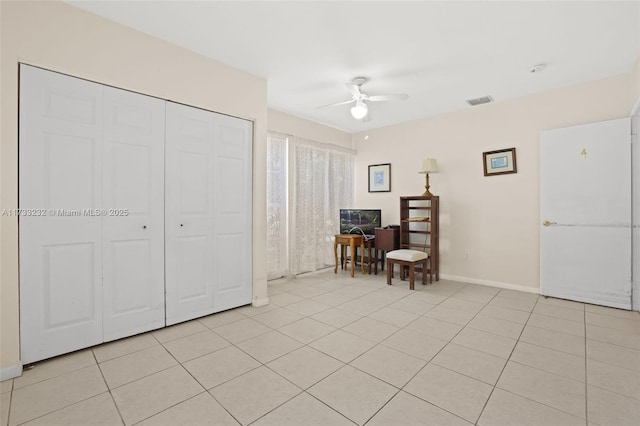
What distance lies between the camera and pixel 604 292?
3.41m

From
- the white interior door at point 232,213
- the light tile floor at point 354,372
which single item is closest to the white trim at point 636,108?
the light tile floor at point 354,372

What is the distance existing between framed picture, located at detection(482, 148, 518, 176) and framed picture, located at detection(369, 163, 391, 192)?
5.29 feet

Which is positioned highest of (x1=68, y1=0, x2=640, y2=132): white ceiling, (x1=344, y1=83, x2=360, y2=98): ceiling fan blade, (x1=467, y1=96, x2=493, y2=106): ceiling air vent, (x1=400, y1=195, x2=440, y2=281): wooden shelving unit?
(x1=467, y1=96, x2=493, y2=106): ceiling air vent

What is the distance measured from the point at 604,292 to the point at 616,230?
0.72 metres

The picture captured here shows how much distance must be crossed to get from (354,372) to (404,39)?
2.79m

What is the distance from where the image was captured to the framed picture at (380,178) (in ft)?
18.1

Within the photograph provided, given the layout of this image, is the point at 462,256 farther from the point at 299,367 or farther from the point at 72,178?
the point at 72,178

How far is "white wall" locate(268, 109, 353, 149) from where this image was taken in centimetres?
470

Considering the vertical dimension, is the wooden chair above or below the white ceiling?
below

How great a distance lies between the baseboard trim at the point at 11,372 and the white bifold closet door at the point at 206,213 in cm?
100

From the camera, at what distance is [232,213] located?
3.27 m

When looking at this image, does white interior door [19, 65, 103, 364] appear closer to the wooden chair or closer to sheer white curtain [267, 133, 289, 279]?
sheer white curtain [267, 133, 289, 279]

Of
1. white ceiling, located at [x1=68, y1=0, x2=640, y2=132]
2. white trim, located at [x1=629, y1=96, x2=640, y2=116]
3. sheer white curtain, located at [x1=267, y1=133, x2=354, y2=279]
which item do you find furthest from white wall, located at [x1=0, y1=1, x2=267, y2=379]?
white trim, located at [x1=629, y1=96, x2=640, y2=116]

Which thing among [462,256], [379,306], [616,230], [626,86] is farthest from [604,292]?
[379,306]
